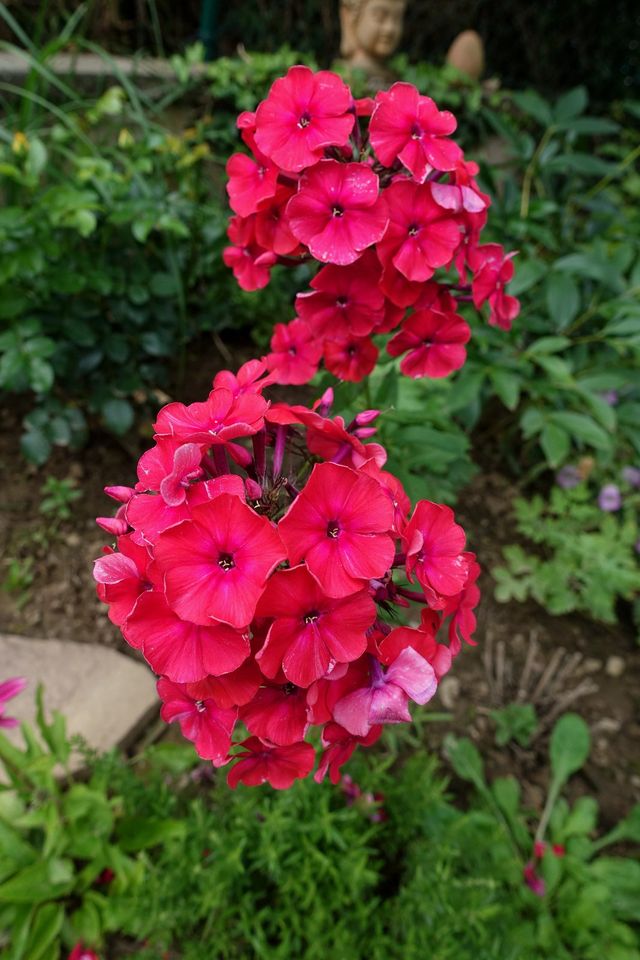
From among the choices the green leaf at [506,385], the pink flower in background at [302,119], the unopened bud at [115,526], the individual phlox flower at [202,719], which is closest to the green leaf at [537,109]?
the green leaf at [506,385]

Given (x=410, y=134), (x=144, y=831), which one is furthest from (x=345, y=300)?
(x=144, y=831)

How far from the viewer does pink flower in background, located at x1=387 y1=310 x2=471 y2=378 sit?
1.08 m

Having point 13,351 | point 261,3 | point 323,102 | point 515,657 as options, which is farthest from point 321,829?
point 261,3

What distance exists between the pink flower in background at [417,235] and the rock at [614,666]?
1.81 metres

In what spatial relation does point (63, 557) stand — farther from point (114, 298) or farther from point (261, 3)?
point (261, 3)

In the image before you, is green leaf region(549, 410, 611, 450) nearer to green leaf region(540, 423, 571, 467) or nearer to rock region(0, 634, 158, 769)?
green leaf region(540, 423, 571, 467)

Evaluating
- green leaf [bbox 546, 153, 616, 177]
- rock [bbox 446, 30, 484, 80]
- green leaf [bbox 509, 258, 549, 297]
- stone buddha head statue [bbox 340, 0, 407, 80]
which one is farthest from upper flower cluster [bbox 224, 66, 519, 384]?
rock [bbox 446, 30, 484, 80]

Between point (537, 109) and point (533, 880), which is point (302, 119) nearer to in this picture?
point (537, 109)

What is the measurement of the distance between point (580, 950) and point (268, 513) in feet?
5.02

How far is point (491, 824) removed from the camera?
170 cm

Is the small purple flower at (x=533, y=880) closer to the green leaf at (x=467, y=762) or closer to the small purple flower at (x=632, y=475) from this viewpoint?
the green leaf at (x=467, y=762)

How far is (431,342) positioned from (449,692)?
54.0 inches

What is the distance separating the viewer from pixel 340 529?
697 millimetres

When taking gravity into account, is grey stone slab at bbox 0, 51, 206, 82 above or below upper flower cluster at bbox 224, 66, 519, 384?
above
